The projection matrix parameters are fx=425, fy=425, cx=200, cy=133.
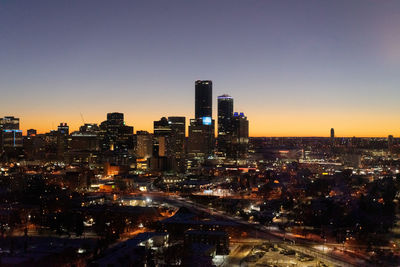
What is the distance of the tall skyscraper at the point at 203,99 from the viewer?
8987 cm

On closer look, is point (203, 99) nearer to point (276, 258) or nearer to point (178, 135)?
point (178, 135)

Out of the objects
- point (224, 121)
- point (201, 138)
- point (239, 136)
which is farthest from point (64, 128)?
point (239, 136)

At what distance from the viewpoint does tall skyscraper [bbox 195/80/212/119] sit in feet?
295

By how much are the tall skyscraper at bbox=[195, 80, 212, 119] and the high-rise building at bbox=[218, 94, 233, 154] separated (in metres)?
2.43

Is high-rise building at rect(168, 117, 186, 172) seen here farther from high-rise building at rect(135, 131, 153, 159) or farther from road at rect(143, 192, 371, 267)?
road at rect(143, 192, 371, 267)

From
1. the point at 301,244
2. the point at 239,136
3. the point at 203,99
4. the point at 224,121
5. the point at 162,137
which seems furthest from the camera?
the point at 203,99

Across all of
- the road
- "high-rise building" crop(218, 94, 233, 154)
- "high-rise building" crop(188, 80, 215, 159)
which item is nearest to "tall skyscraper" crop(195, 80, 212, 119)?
"high-rise building" crop(218, 94, 233, 154)

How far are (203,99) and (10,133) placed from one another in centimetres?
3807

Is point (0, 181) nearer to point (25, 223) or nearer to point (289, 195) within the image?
point (25, 223)

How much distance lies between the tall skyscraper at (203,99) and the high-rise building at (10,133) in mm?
35440

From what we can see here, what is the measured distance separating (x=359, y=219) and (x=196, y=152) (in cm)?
5694

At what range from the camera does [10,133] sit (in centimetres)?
7375

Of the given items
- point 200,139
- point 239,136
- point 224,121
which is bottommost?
point 200,139

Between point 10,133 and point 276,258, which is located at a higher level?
point 10,133
